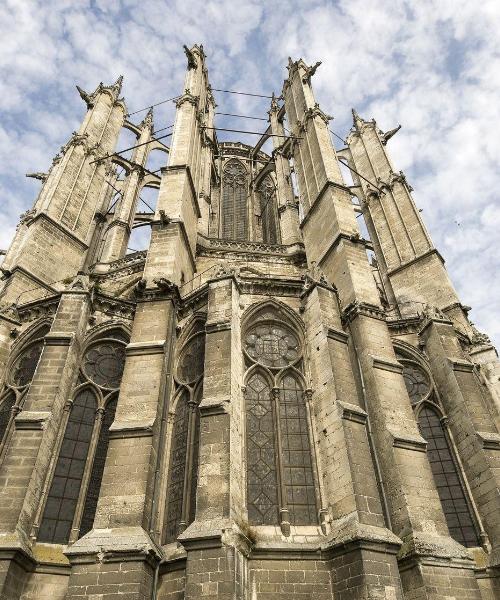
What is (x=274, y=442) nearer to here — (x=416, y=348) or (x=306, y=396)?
(x=306, y=396)

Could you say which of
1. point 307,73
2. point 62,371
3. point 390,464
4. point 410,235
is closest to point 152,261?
point 62,371

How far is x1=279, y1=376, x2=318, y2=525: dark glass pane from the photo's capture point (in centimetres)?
888

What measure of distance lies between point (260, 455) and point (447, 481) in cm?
446

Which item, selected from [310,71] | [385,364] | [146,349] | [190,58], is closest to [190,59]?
[190,58]

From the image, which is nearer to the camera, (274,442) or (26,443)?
(26,443)

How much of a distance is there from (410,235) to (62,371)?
12843 mm

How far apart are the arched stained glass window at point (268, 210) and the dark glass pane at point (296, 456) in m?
13.8

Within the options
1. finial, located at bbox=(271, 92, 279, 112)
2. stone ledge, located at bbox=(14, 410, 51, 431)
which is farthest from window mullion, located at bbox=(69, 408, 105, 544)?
finial, located at bbox=(271, 92, 279, 112)

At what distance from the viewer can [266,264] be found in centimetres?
1723

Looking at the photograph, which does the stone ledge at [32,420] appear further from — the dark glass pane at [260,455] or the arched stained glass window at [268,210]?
the arched stained glass window at [268,210]

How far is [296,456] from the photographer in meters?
9.53

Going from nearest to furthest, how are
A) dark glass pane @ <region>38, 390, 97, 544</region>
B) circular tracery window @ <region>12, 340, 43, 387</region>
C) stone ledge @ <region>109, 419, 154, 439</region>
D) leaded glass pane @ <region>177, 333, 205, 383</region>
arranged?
stone ledge @ <region>109, 419, 154, 439</region>
dark glass pane @ <region>38, 390, 97, 544</region>
leaded glass pane @ <region>177, 333, 205, 383</region>
circular tracery window @ <region>12, 340, 43, 387</region>

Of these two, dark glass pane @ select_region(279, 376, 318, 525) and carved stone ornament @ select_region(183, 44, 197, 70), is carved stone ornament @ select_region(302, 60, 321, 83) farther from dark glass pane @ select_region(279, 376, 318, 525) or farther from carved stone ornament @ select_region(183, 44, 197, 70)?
dark glass pane @ select_region(279, 376, 318, 525)

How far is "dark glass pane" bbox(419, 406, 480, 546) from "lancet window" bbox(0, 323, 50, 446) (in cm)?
932
